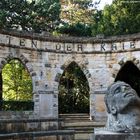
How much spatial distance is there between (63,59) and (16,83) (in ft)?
30.6

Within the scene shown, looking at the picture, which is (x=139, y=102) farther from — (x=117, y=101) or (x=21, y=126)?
(x=21, y=126)

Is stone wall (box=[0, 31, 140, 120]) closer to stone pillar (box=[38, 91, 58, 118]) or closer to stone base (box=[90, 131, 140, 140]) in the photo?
stone pillar (box=[38, 91, 58, 118])

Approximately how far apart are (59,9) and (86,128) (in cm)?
1581

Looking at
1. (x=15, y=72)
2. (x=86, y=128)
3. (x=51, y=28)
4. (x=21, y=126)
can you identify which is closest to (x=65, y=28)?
(x=51, y=28)

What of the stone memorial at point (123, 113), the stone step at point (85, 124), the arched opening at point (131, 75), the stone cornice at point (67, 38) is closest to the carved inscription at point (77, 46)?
the stone cornice at point (67, 38)

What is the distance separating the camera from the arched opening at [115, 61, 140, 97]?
87.2 ft

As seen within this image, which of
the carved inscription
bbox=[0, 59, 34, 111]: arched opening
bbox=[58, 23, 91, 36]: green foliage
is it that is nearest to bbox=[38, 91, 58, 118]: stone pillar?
the carved inscription

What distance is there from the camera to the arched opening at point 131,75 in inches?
1047

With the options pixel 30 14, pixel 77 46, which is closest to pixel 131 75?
pixel 77 46

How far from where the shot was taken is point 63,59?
2389 cm

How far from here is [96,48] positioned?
24.2m

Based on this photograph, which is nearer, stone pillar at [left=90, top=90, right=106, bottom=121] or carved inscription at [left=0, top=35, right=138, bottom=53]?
carved inscription at [left=0, top=35, right=138, bottom=53]

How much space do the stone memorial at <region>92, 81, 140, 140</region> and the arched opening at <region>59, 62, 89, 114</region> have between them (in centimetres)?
2045

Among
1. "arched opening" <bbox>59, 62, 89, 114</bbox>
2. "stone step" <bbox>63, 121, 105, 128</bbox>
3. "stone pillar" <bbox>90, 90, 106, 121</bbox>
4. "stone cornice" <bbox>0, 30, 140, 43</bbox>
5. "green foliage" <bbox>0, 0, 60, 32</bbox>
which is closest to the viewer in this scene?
"stone step" <bbox>63, 121, 105, 128</bbox>
